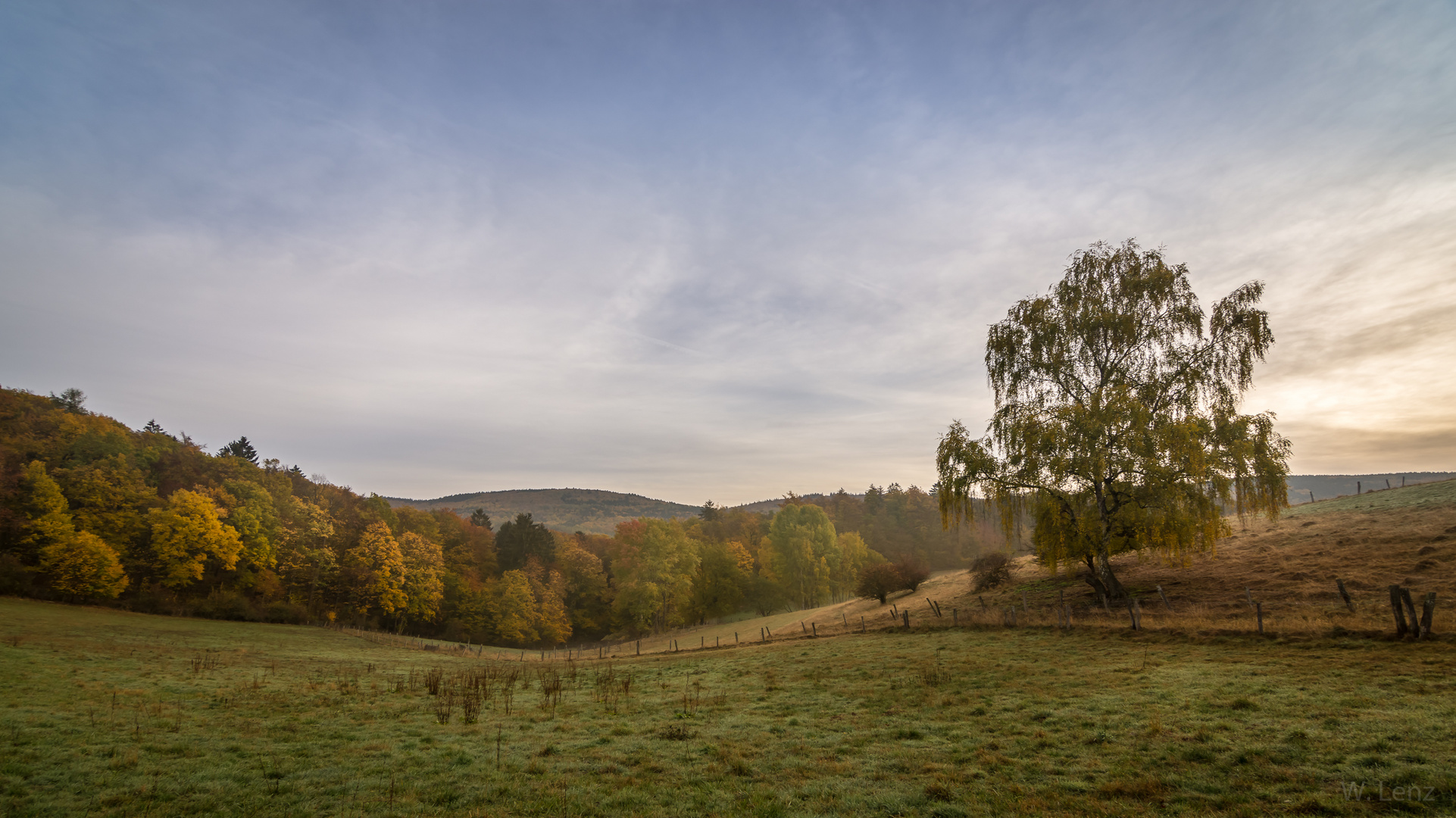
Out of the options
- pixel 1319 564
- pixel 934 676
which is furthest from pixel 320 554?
pixel 1319 564

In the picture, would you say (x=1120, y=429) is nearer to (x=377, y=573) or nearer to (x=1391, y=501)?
(x=1391, y=501)

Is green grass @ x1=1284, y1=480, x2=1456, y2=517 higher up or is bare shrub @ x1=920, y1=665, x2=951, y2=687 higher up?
green grass @ x1=1284, y1=480, x2=1456, y2=517

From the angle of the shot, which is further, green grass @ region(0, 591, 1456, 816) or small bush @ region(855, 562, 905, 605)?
small bush @ region(855, 562, 905, 605)

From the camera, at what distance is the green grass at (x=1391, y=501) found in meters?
36.2

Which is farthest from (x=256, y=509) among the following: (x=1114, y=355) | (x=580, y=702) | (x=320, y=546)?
(x=1114, y=355)

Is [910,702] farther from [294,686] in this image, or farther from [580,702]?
[294,686]

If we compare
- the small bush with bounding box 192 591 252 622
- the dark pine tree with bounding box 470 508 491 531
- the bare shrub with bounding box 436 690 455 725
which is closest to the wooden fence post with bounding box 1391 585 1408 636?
the bare shrub with bounding box 436 690 455 725

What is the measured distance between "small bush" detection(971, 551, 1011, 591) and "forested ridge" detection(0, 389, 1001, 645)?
1455 inches

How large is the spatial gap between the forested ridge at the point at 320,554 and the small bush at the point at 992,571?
37.0 m

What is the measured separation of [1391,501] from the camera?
40469 mm

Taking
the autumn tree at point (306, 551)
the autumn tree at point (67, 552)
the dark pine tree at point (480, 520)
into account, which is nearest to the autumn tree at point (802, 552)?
the dark pine tree at point (480, 520)

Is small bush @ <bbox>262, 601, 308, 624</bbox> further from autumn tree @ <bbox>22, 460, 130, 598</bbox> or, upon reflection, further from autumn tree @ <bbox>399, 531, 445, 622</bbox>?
autumn tree @ <bbox>399, 531, 445, 622</bbox>

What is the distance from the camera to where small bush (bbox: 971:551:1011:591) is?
42.2 metres

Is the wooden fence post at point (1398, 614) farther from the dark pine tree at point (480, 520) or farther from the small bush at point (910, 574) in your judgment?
the dark pine tree at point (480, 520)
